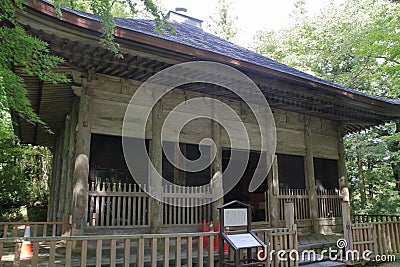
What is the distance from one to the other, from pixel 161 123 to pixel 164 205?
169 cm

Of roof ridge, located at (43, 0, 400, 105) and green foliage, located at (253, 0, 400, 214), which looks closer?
roof ridge, located at (43, 0, 400, 105)

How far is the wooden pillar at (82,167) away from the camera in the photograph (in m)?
5.41

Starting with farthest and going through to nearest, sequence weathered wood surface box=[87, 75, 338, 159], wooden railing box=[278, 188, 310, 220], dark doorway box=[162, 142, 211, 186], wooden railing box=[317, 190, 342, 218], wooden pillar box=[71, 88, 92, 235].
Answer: wooden railing box=[317, 190, 342, 218] < wooden railing box=[278, 188, 310, 220] < dark doorway box=[162, 142, 211, 186] < weathered wood surface box=[87, 75, 338, 159] < wooden pillar box=[71, 88, 92, 235]

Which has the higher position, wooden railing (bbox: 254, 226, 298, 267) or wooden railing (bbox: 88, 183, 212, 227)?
wooden railing (bbox: 88, 183, 212, 227)

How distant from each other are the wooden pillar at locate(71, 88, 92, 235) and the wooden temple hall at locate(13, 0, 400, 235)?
2 centimetres

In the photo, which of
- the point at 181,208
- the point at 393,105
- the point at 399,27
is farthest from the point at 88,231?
the point at 399,27

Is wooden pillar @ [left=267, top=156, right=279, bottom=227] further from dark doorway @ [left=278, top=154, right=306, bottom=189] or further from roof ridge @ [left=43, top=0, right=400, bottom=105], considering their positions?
roof ridge @ [left=43, top=0, right=400, bottom=105]

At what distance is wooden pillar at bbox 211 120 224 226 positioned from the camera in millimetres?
6820

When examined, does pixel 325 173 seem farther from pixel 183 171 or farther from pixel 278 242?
pixel 278 242

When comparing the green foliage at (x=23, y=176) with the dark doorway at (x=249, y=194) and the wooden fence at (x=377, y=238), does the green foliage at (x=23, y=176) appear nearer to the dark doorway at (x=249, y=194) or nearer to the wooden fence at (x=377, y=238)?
the dark doorway at (x=249, y=194)

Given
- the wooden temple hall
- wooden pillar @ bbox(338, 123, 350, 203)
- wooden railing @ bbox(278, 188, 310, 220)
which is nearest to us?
the wooden temple hall

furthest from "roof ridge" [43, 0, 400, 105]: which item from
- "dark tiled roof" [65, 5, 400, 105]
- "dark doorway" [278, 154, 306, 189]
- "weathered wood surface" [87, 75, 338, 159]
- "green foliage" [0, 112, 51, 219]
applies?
"green foliage" [0, 112, 51, 219]

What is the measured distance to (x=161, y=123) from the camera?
21.6ft

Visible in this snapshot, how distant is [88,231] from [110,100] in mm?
2465
